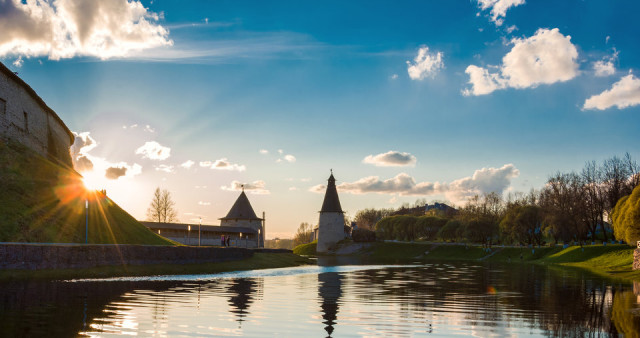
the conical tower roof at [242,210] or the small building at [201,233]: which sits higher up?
the conical tower roof at [242,210]

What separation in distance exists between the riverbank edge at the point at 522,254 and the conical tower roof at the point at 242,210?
869 inches

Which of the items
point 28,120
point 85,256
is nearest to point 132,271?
point 85,256

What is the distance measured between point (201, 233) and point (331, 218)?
37.7 m

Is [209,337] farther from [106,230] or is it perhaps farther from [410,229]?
[410,229]

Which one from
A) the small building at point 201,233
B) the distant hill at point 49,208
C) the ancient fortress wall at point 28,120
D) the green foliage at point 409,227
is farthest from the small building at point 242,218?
the distant hill at point 49,208

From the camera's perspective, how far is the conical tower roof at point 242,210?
90.4 meters

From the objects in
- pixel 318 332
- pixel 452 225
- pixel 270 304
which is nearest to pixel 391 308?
pixel 270 304

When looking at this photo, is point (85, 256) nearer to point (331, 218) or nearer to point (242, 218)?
point (242, 218)

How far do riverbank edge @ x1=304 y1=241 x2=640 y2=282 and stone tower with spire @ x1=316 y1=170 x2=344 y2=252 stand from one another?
2.17 m

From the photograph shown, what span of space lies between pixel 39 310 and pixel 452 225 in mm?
82636

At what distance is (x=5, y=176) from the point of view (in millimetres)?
29328

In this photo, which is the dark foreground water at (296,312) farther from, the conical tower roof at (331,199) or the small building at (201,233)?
the conical tower roof at (331,199)

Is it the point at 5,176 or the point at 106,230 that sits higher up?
the point at 5,176

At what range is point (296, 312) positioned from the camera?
1253 cm
